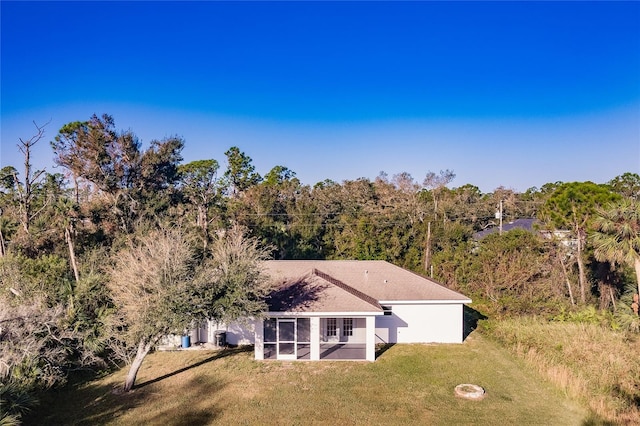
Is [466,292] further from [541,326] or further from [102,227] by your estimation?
[102,227]

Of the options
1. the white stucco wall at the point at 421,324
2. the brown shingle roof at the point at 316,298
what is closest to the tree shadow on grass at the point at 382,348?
the white stucco wall at the point at 421,324

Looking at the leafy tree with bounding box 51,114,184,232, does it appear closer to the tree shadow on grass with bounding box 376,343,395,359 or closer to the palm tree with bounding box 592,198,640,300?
the tree shadow on grass with bounding box 376,343,395,359

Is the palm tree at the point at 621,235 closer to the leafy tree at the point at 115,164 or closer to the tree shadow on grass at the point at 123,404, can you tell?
the tree shadow on grass at the point at 123,404

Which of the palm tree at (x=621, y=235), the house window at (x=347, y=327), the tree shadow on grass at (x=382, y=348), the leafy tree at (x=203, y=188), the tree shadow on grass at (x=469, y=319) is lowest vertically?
the tree shadow on grass at (x=382, y=348)

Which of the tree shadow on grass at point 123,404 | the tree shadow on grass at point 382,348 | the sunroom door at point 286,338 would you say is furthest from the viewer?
the tree shadow on grass at point 382,348

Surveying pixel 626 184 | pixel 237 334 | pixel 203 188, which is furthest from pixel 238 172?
pixel 626 184

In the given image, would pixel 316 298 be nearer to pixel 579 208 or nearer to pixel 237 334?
pixel 237 334
